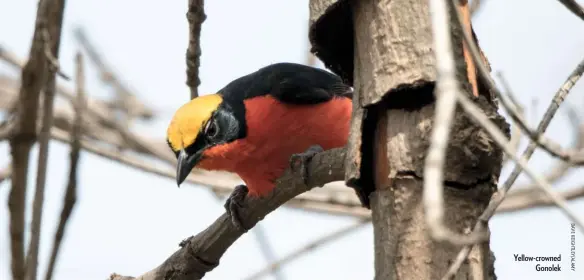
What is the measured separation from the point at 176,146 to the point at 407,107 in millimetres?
2421

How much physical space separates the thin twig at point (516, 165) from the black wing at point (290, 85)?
279cm

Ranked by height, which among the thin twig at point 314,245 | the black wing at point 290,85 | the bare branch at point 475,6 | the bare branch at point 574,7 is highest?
the bare branch at point 475,6

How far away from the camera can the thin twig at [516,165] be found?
1.88 meters

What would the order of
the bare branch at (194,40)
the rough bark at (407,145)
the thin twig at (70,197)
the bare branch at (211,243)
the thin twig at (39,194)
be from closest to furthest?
the rough bark at (407,145)
the thin twig at (39,194)
the thin twig at (70,197)
the bare branch at (211,243)
the bare branch at (194,40)

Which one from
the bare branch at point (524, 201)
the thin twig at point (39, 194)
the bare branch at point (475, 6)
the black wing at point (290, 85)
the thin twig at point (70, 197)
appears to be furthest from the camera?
the bare branch at point (524, 201)

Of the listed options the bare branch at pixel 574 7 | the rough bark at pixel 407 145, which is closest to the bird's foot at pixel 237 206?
the rough bark at pixel 407 145

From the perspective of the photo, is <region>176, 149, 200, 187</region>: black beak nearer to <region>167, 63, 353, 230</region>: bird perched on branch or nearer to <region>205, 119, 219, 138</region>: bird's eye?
<region>167, 63, 353, 230</region>: bird perched on branch

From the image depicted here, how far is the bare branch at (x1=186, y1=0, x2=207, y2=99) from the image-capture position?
398 cm

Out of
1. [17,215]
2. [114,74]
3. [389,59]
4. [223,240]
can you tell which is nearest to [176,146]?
[223,240]

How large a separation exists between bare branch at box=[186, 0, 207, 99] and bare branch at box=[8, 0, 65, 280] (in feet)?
2.01

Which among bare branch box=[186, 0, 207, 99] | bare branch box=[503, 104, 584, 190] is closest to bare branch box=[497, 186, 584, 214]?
bare branch box=[503, 104, 584, 190]

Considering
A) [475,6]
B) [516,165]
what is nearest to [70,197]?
[516,165]

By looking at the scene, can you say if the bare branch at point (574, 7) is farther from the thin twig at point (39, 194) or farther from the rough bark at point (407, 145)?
the thin twig at point (39, 194)

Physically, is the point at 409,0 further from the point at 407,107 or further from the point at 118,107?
the point at 118,107
